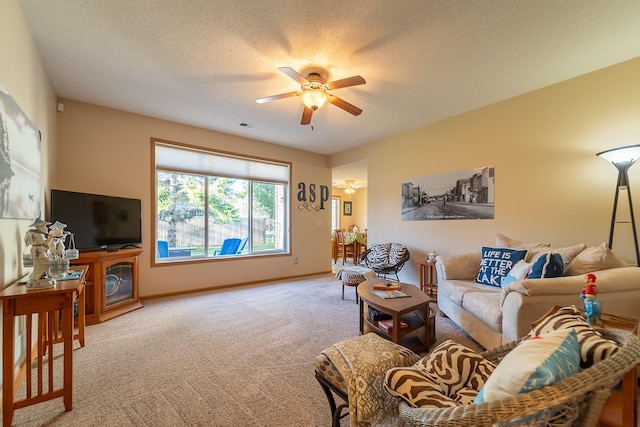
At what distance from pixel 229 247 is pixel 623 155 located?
17.1ft

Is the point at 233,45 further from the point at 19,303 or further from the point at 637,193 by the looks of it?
the point at 637,193

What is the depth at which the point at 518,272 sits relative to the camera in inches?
95.3

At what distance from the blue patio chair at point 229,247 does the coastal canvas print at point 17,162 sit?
8.67ft

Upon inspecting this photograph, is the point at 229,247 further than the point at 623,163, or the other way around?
the point at 229,247

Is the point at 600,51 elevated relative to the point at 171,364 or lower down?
elevated

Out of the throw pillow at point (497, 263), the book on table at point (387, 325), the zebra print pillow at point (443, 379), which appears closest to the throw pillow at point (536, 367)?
the zebra print pillow at point (443, 379)

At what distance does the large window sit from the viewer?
4137 millimetres

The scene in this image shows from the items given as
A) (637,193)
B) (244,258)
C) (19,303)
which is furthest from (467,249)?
(19,303)

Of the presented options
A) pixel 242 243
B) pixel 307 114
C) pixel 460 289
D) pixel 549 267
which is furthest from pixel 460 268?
pixel 242 243

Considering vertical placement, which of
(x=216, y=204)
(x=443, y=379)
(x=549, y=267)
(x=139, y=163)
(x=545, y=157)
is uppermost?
(x=139, y=163)

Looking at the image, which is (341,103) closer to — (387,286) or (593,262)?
(387,286)

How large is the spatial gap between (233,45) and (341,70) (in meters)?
1.04

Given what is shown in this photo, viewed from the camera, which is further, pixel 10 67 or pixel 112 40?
pixel 112 40

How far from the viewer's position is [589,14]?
192 cm
